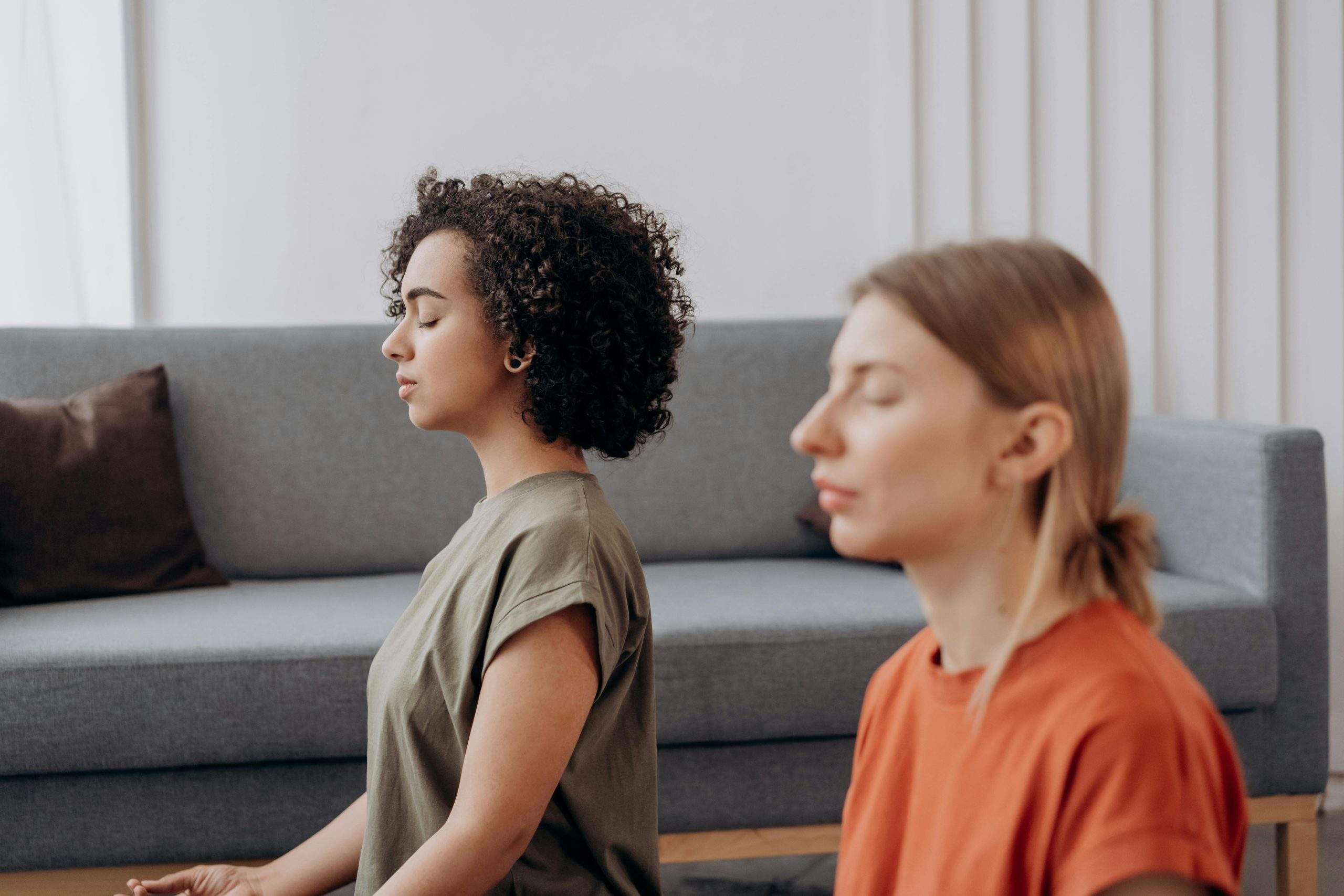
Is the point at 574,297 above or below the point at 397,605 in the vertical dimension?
above

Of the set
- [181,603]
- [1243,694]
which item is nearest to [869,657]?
[1243,694]

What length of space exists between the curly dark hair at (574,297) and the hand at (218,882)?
1.73 feet

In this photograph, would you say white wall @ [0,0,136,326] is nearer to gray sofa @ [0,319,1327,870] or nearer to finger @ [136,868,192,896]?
gray sofa @ [0,319,1327,870]

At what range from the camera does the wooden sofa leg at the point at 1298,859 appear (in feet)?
6.16

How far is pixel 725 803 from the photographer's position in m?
1.76

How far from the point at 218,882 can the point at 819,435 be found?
851mm

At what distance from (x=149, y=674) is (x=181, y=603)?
0.33 m

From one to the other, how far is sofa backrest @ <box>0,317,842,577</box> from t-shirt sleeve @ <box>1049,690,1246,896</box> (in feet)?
5.94

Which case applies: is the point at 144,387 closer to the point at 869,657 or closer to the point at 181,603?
the point at 181,603

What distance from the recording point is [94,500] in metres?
2.02

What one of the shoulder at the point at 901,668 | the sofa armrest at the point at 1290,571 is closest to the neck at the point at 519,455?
the shoulder at the point at 901,668

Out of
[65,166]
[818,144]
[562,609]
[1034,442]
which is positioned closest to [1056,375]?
[1034,442]

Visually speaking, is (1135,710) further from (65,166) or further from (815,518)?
(65,166)

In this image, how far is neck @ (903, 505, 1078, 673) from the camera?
0.59m
